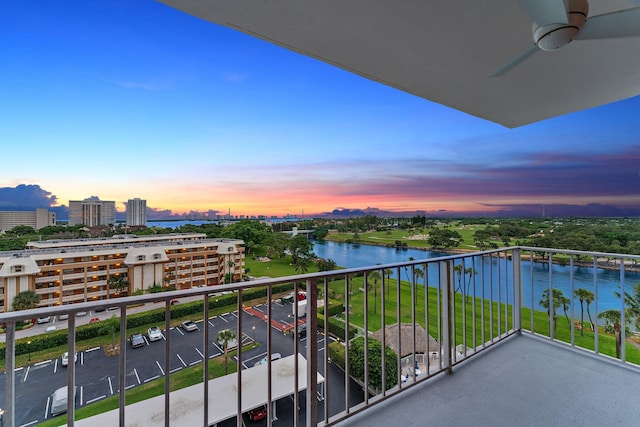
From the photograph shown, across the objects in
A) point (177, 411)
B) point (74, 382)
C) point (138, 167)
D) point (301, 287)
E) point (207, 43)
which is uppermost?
point (207, 43)

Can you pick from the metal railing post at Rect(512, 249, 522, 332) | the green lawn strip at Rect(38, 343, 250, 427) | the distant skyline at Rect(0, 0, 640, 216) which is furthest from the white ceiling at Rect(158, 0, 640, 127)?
the green lawn strip at Rect(38, 343, 250, 427)

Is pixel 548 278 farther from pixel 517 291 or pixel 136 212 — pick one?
pixel 136 212

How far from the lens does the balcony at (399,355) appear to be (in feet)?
3.92

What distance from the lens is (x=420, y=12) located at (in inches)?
60.2

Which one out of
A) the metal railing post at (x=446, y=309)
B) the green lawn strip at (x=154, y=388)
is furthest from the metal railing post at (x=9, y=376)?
the metal railing post at (x=446, y=309)

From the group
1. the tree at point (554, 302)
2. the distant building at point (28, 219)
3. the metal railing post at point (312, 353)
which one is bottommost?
the tree at point (554, 302)

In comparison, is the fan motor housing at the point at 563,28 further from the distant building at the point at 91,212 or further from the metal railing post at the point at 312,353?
the distant building at the point at 91,212

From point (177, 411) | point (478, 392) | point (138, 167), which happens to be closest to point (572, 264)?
point (478, 392)

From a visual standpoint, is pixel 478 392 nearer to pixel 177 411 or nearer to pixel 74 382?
pixel 177 411

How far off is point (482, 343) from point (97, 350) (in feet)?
9.33

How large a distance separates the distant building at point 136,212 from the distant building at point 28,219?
2.94 feet

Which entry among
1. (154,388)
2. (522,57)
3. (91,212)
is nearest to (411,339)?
(154,388)

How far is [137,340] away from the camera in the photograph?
1532mm

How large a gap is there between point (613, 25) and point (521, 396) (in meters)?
2.20
